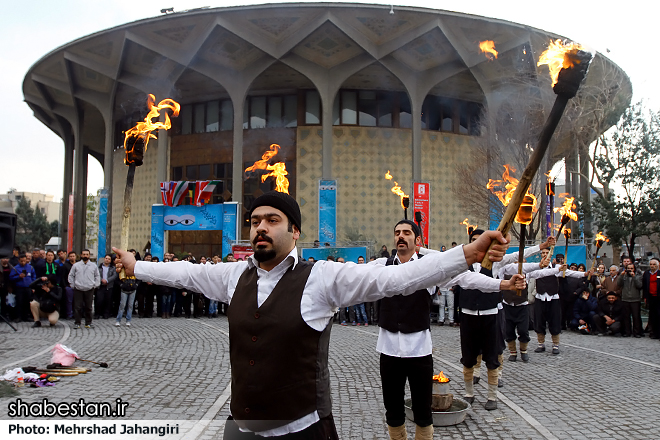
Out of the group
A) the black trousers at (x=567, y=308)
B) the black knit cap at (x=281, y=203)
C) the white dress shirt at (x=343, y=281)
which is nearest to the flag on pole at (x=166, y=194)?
the black trousers at (x=567, y=308)

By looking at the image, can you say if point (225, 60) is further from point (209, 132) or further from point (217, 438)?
point (217, 438)

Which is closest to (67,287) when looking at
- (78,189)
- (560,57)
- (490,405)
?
(490,405)

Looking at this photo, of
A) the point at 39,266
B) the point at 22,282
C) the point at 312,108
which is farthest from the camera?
the point at 312,108

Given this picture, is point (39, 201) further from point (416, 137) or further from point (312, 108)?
point (416, 137)

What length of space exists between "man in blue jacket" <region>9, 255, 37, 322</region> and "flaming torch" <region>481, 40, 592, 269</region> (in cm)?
1540

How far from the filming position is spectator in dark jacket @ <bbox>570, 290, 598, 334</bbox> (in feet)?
49.1

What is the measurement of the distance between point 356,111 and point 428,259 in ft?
100

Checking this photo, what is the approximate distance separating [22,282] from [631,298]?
16529 millimetres

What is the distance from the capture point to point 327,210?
25.7m

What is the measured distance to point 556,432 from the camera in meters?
5.43

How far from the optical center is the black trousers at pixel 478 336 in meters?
6.66

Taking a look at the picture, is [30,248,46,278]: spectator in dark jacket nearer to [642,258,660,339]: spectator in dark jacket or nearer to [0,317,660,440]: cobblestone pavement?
[0,317,660,440]: cobblestone pavement

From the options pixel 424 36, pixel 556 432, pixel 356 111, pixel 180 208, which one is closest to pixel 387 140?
pixel 356 111

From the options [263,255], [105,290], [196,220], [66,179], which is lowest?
[105,290]
